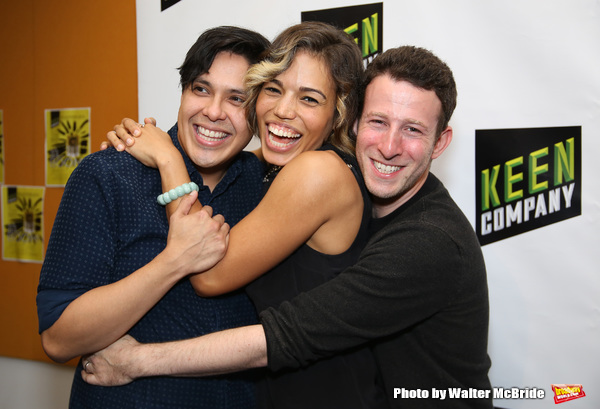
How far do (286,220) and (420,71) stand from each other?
0.58 m

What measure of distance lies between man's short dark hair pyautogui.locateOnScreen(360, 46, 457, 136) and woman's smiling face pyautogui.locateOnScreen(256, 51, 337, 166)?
0.55 feet

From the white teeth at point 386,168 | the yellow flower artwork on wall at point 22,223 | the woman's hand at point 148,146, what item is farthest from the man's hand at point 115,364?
the yellow flower artwork on wall at point 22,223

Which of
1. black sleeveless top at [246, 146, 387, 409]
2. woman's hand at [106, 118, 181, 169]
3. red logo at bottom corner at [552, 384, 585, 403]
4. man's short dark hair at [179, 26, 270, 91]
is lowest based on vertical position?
red logo at bottom corner at [552, 384, 585, 403]

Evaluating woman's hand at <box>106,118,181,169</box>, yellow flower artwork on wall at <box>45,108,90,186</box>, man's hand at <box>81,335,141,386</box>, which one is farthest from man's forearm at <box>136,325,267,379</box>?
yellow flower artwork on wall at <box>45,108,90,186</box>

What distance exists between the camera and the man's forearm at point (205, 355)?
1.25m

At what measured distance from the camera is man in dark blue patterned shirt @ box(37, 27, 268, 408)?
1.25 m

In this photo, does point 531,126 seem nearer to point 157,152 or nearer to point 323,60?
point 323,60

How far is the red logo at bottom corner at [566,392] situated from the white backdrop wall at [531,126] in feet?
0.06

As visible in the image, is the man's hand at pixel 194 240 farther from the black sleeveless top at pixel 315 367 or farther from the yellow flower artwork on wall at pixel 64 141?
the yellow flower artwork on wall at pixel 64 141

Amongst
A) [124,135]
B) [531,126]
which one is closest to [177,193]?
[124,135]

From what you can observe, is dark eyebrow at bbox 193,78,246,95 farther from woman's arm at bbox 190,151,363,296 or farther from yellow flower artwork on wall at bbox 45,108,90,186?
yellow flower artwork on wall at bbox 45,108,90,186

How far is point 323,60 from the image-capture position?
4.79 feet

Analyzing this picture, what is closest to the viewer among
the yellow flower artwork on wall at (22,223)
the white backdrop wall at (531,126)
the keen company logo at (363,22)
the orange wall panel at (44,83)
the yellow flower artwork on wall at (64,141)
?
the white backdrop wall at (531,126)

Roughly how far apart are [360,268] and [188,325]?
53 centimetres
